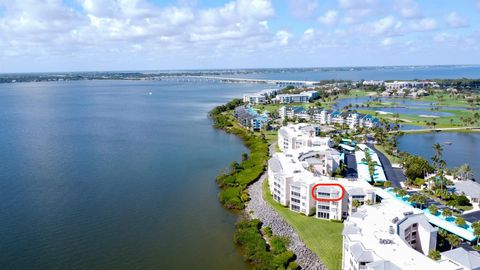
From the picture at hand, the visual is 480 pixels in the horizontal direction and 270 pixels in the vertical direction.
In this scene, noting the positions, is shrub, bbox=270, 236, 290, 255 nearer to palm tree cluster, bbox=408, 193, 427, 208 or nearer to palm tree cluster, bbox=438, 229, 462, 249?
palm tree cluster, bbox=438, 229, 462, 249

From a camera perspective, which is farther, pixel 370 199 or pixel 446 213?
pixel 370 199

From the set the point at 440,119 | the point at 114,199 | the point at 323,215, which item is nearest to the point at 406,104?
the point at 440,119

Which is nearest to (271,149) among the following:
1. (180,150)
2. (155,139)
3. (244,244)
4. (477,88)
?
(180,150)

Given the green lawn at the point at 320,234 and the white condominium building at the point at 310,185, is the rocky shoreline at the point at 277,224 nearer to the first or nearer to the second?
the green lawn at the point at 320,234

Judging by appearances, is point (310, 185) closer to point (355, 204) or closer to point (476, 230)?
point (355, 204)

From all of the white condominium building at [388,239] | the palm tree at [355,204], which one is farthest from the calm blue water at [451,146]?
the white condominium building at [388,239]

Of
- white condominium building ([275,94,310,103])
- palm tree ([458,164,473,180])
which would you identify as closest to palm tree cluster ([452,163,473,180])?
palm tree ([458,164,473,180])
